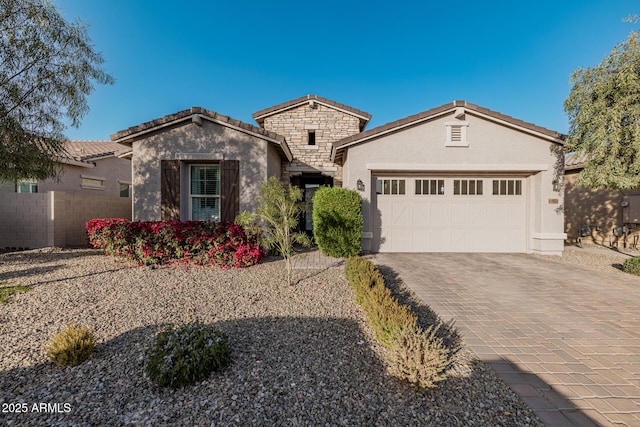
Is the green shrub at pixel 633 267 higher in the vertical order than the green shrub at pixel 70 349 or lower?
higher

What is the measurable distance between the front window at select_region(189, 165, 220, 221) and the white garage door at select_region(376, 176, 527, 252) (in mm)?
5300

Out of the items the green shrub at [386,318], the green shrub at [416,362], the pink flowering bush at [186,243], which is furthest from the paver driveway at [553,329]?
the pink flowering bush at [186,243]

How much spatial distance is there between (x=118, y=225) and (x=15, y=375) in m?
5.22

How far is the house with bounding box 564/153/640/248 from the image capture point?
1055 centimetres

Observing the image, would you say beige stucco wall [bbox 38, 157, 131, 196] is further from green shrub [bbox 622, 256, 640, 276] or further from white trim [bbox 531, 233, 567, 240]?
green shrub [bbox 622, 256, 640, 276]

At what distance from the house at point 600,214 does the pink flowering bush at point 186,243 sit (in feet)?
39.7

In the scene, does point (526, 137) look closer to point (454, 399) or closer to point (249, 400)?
point (454, 399)

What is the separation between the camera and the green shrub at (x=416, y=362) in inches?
96.7

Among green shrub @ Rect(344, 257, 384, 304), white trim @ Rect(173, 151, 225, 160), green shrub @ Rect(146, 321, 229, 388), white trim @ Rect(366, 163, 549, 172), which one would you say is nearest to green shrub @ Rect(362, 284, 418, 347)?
green shrub @ Rect(344, 257, 384, 304)

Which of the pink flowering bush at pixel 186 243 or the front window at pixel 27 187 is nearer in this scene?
the pink flowering bush at pixel 186 243

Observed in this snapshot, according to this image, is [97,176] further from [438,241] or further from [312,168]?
[438,241]

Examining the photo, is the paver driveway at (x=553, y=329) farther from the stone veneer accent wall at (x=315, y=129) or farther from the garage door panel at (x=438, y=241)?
the stone veneer accent wall at (x=315, y=129)

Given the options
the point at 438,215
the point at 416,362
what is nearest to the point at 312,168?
the point at 438,215

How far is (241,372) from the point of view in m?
2.67
